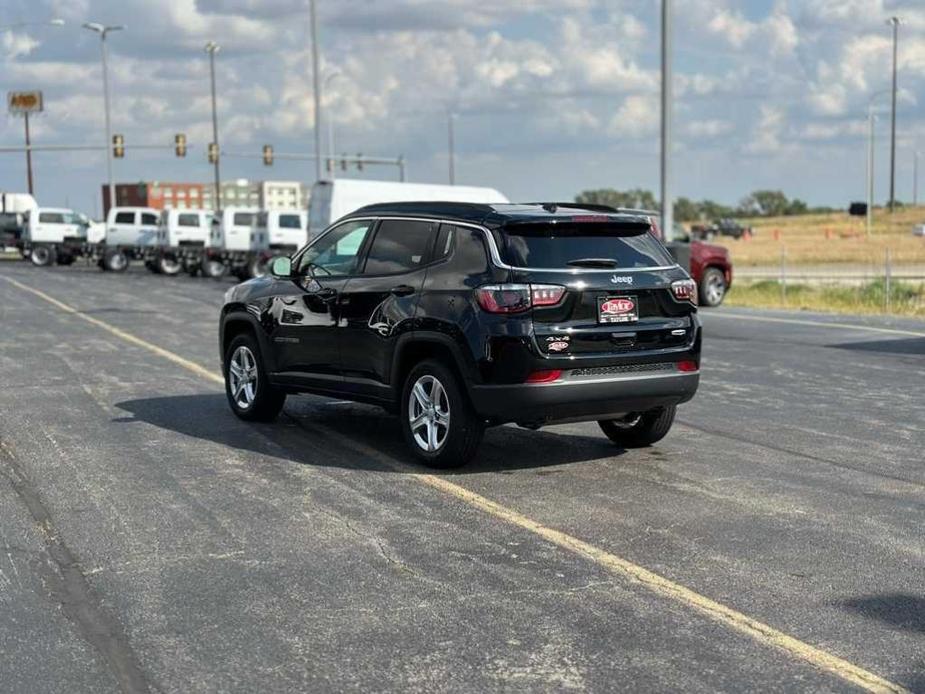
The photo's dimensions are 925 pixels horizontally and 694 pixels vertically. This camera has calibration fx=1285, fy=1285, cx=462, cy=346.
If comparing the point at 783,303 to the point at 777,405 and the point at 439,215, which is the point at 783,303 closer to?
the point at 777,405

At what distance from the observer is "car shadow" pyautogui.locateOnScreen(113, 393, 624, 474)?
8844 millimetres

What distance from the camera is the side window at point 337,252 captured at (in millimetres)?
9445

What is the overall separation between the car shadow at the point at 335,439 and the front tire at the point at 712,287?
49.7ft

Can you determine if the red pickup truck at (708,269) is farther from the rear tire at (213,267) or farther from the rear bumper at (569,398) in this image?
the rear tire at (213,267)

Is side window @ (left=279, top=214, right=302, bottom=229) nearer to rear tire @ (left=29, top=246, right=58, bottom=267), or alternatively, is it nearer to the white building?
rear tire @ (left=29, top=246, right=58, bottom=267)

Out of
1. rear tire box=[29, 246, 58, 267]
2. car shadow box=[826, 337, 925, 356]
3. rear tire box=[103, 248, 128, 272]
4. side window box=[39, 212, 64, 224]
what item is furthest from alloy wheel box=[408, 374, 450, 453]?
rear tire box=[29, 246, 58, 267]

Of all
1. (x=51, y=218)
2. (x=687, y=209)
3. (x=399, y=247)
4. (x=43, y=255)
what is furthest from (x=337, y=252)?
(x=687, y=209)

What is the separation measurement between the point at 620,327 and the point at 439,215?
4.87ft

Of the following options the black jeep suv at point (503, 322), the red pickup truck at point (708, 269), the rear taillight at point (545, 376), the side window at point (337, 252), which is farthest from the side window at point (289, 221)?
the rear taillight at point (545, 376)

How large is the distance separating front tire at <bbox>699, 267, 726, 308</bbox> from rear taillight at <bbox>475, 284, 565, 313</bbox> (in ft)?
59.1

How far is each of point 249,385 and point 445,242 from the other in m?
2.87

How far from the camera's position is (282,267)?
997 centimetres

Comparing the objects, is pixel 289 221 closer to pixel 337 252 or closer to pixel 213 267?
pixel 213 267

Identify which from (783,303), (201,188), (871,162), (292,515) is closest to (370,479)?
(292,515)
